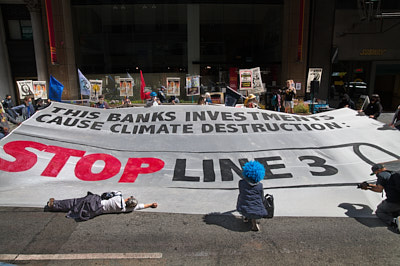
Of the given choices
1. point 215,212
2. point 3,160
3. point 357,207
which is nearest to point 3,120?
point 3,160

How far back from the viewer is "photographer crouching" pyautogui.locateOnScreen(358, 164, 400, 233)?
4375mm

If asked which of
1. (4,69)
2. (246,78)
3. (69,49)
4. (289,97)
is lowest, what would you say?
(289,97)

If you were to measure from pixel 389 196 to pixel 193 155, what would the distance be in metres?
3.81

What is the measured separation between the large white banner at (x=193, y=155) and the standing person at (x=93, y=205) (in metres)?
0.42

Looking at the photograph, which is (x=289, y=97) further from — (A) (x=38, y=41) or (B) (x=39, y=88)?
(A) (x=38, y=41)

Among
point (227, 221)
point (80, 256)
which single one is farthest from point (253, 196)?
point (80, 256)

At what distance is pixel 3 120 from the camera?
851cm

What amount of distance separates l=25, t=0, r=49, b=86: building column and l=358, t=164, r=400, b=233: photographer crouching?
68.7 ft

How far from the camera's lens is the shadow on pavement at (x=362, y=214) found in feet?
14.9

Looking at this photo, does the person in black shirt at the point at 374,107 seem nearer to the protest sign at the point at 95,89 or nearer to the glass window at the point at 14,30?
the protest sign at the point at 95,89

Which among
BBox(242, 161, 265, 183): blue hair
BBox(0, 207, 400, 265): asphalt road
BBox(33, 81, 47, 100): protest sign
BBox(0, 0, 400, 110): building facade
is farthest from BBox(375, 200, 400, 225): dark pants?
BBox(0, 0, 400, 110): building facade

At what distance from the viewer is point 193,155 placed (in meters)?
6.52

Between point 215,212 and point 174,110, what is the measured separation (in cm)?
365

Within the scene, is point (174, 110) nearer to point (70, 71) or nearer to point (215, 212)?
point (215, 212)
